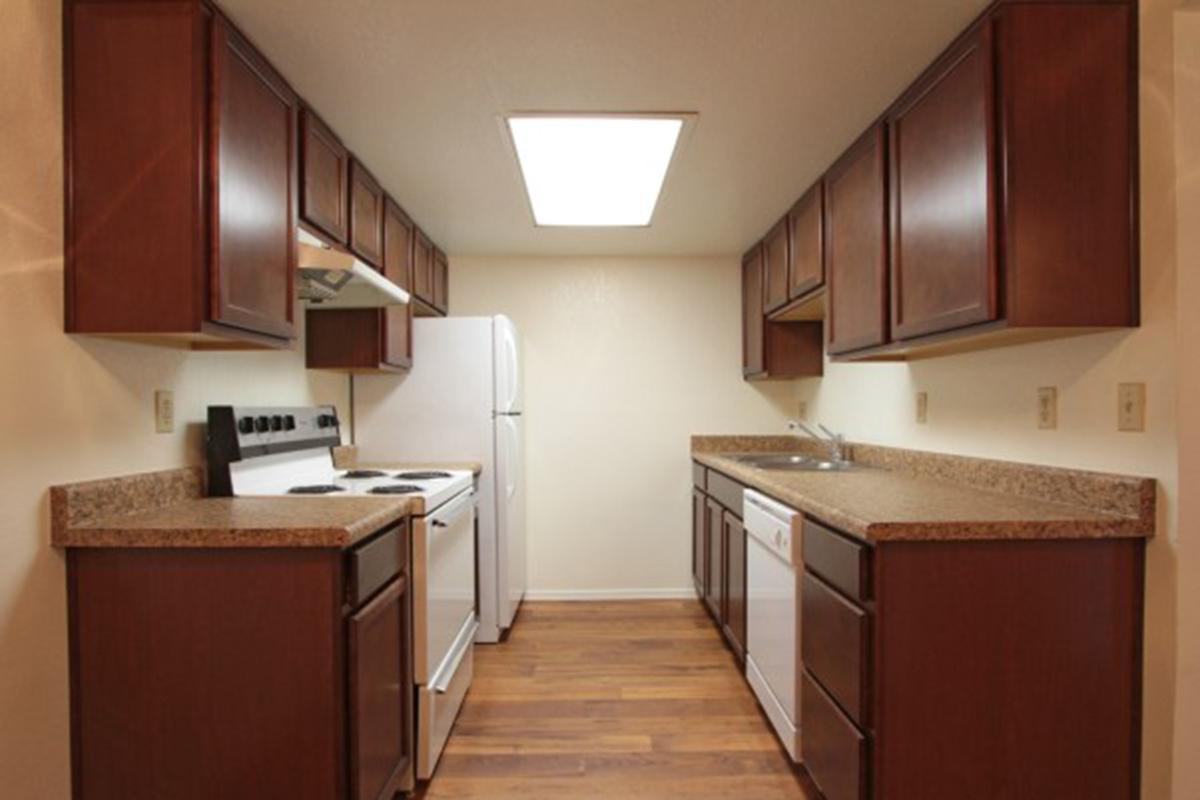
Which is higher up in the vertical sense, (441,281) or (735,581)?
(441,281)

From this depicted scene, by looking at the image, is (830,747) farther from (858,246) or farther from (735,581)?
(858,246)

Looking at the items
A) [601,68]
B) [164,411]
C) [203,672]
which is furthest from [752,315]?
[203,672]

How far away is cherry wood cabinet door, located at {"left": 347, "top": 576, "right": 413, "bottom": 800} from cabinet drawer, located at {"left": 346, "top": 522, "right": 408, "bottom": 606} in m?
0.04

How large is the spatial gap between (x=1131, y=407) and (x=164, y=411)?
241 centimetres

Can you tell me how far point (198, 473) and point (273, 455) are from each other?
0.31 meters

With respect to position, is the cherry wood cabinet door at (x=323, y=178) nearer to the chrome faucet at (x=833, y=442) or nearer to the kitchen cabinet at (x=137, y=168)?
the kitchen cabinet at (x=137, y=168)

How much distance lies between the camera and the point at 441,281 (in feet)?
11.9

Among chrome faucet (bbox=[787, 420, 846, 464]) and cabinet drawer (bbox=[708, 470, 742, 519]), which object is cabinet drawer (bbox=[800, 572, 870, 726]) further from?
chrome faucet (bbox=[787, 420, 846, 464])

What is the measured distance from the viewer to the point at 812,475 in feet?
7.85

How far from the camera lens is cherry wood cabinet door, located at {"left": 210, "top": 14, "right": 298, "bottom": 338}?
57.7 inches

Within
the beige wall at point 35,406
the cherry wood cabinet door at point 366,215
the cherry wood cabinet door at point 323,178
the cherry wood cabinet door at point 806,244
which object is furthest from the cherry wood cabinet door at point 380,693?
the cherry wood cabinet door at point 806,244

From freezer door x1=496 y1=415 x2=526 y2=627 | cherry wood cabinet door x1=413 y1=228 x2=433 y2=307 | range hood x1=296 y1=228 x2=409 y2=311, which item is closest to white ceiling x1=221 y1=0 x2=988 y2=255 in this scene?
range hood x1=296 y1=228 x2=409 y2=311

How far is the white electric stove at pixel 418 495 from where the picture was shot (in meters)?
1.94

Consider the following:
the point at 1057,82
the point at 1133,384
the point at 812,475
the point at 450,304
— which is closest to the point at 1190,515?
the point at 1133,384
